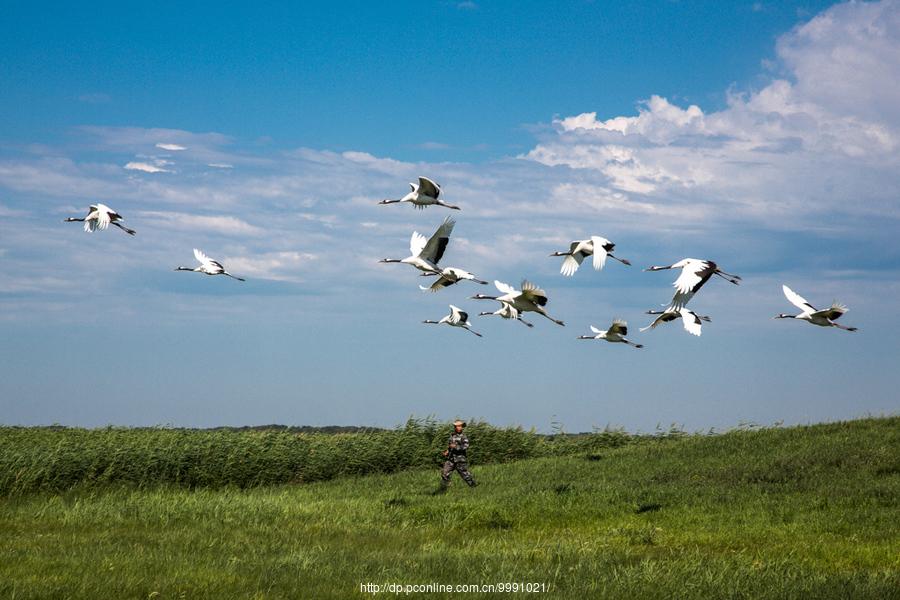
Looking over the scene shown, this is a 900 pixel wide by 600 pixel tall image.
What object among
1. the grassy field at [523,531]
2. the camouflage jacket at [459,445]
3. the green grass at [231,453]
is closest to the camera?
the grassy field at [523,531]

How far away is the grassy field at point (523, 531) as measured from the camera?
10727mm

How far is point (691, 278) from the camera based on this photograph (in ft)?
41.5

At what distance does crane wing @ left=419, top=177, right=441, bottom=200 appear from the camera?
15.3 metres

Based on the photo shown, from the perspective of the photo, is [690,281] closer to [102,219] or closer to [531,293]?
[531,293]

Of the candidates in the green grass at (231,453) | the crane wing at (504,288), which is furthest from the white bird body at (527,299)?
the green grass at (231,453)

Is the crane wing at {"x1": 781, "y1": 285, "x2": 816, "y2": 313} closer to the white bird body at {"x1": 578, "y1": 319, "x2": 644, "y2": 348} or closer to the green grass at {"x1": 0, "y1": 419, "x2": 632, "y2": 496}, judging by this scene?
the white bird body at {"x1": 578, "y1": 319, "x2": 644, "y2": 348}

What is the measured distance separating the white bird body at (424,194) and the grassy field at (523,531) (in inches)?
220

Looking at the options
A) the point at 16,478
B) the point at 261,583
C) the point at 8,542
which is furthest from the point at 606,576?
the point at 16,478

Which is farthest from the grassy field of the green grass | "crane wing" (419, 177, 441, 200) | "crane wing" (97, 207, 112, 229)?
"crane wing" (419, 177, 441, 200)

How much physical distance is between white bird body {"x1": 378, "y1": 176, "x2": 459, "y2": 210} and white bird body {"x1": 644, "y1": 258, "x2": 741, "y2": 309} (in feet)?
13.7

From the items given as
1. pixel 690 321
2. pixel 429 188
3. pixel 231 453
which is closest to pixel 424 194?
pixel 429 188

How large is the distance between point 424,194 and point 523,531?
6058 mm

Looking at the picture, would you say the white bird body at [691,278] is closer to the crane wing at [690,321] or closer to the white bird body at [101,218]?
the crane wing at [690,321]

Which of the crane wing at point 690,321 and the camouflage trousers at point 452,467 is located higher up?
the crane wing at point 690,321
